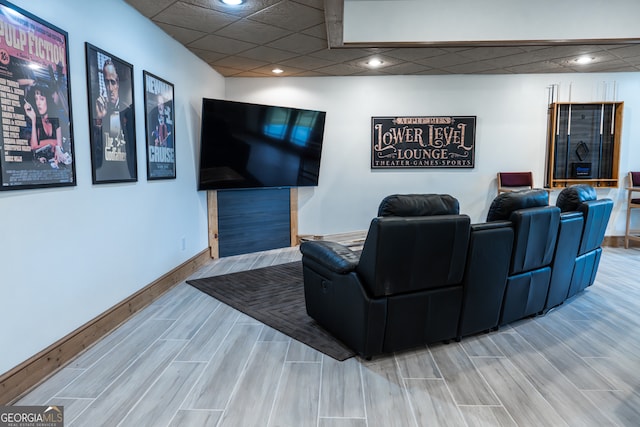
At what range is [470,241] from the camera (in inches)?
93.7

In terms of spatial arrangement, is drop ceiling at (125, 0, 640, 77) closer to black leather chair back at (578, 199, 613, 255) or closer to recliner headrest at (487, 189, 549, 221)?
black leather chair back at (578, 199, 613, 255)

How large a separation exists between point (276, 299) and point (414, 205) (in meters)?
1.64

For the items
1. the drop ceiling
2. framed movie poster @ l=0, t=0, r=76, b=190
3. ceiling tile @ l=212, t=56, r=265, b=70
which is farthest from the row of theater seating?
ceiling tile @ l=212, t=56, r=265, b=70

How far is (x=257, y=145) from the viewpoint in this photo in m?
5.04

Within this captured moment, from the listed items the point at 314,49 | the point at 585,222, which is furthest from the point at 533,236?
the point at 314,49

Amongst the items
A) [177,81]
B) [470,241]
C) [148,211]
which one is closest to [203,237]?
[148,211]

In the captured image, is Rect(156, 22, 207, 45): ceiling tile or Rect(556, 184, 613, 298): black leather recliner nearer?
Rect(556, 184, 613, 298): black leather recliner

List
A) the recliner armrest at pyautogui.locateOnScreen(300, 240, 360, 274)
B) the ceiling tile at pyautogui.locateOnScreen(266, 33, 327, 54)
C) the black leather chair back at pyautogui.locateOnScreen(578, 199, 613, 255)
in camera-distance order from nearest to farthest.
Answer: the recliner armrest at pyautogui.locateOnScreen(300, 240, 360, 274)
the black leather chair back at pyautogui.locateOnScreen(578, 199, 613, 255)
the ceiling tile at pyautogui.locateOnScreen(266, 33, 327, 54)

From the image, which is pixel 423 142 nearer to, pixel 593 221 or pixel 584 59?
pixel 584 59

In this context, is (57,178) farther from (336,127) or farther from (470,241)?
(336,127)

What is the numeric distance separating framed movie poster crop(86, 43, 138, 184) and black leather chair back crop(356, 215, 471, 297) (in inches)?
79.4

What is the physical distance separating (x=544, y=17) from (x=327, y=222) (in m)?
3.73

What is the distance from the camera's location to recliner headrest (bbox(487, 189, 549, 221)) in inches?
104

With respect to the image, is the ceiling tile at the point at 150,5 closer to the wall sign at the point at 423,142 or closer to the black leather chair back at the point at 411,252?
the black leather chair back at the point at 411,252
